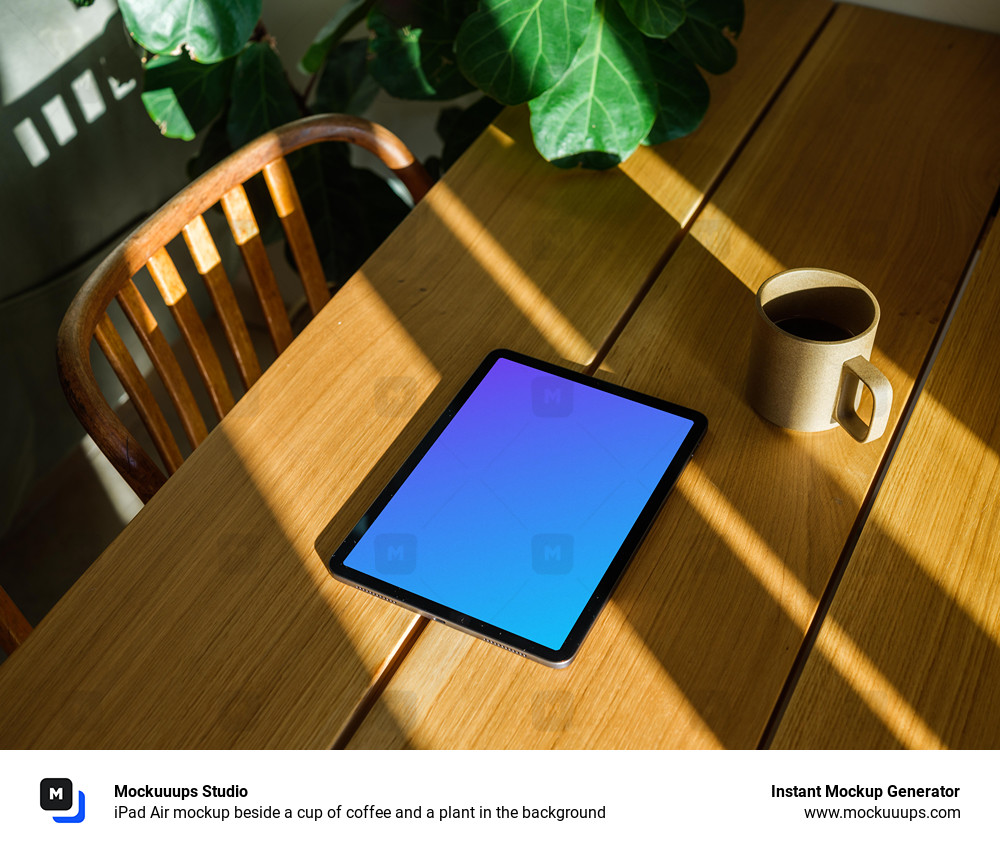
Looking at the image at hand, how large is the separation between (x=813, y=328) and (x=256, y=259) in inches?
26.5

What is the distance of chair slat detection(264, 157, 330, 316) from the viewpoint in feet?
3.45

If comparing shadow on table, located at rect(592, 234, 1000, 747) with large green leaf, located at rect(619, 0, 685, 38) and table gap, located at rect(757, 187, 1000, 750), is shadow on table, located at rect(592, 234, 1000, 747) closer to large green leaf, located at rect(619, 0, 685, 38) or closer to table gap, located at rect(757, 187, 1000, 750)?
table gap, located at rect(757, 187, 1000, 750)

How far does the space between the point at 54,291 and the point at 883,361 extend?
1.44 metres

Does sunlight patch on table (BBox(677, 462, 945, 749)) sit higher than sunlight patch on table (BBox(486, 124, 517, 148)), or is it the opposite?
sunlight patch on table (BBox(486, 124, 517, 148))

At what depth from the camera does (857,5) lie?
4.04 ft

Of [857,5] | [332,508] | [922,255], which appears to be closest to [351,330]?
[332,508]

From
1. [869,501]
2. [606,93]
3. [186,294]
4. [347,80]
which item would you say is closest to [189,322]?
[186,294]

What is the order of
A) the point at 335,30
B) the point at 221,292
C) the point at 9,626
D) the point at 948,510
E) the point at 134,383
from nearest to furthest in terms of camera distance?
the point at 948,510
the point at 9,626
the point at 134,383
the point at 221,292
the point at 335,30

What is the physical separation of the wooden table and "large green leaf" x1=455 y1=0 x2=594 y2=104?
0.13 metres

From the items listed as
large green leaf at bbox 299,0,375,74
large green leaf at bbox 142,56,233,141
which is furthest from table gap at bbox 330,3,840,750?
large green leaf at bbox 142,56,233,141

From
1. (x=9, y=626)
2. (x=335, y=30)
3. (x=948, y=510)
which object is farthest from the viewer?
(x=335, y=30)

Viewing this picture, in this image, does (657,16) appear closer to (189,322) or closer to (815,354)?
(815,354)

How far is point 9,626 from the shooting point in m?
0.84

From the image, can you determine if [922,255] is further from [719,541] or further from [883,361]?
[719,541]
